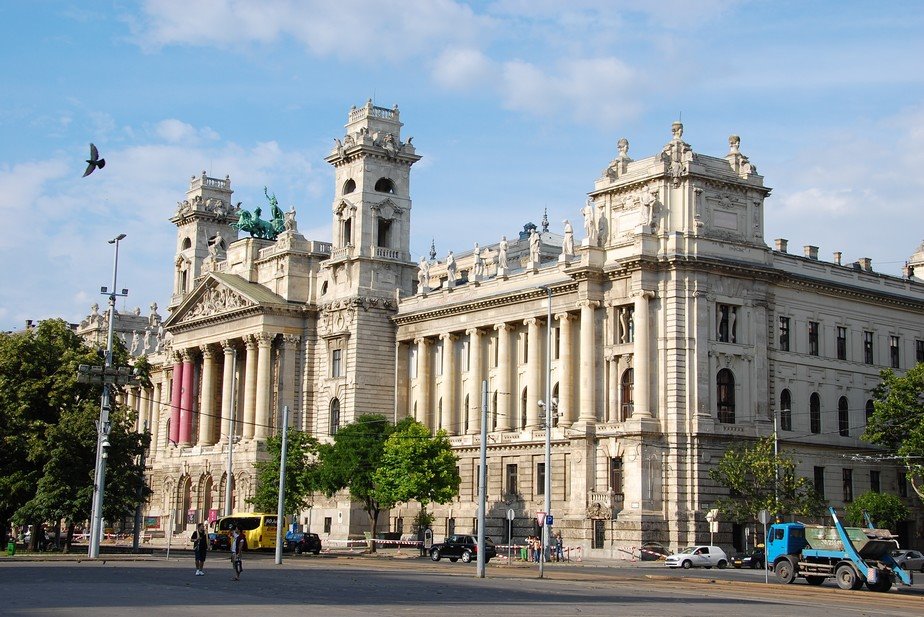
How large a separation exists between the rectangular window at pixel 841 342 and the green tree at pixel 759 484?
1375 centimetres

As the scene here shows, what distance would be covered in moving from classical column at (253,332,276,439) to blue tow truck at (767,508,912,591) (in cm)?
6137

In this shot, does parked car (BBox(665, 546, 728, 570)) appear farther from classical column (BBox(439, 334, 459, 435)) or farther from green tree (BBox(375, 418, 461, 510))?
classical column (BBox(439, 334, 459, 435))

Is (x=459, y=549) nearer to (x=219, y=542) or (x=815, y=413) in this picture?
(x=219, y=542)

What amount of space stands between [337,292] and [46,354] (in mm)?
32200

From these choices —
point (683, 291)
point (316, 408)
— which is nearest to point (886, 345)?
point (683, 291)

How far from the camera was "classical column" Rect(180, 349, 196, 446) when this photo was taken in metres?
125

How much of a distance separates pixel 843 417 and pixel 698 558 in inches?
892

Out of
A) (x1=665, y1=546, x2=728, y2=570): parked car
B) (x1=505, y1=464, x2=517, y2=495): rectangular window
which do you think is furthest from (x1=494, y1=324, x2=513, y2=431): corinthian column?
(x1=665, y1=546, x2=728, y2=570): parked car

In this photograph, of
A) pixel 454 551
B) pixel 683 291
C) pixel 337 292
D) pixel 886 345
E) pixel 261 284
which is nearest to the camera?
pixel 454 551

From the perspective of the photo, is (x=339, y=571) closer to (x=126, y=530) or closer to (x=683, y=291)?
(x=683, y=291)

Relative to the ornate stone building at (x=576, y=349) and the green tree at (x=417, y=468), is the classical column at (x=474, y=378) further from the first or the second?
the green tree at (x=417, y=468)

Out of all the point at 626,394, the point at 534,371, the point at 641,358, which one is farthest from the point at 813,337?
the point at 534,371

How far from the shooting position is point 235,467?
114062 millimetres

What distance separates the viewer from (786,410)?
86750 millimetres
